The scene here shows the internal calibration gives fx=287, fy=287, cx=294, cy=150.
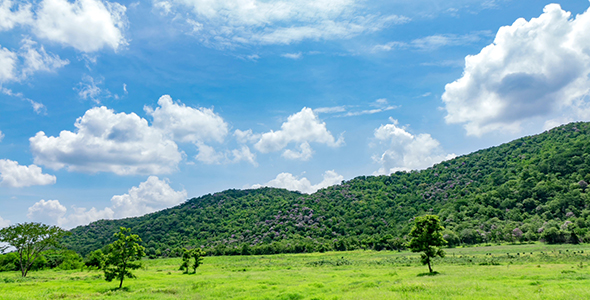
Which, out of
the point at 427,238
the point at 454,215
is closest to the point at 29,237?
the point at 427,238

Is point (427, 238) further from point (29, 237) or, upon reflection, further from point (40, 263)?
point (40, 263)

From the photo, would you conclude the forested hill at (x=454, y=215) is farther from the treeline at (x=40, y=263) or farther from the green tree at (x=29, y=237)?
the green tree at (x=29, y=237)

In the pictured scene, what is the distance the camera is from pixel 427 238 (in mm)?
41844

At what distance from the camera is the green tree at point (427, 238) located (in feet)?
136

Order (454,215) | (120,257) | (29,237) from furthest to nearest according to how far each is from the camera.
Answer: (454,215), (29,237), (120,257)

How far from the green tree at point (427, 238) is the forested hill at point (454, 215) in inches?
2745

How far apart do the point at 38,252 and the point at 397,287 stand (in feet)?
264

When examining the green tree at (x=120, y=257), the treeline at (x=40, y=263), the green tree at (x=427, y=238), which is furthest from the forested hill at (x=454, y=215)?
the green tree at (x=120, y=257)

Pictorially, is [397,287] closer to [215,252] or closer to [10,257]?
[10,257]

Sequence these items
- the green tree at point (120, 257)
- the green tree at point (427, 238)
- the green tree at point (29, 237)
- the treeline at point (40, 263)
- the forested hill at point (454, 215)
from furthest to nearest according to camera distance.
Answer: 1. the forested hill at point (454, 215)
2. the treeline at point (40, 263)
3. the green tree at point (29, 237)
4. the green tree at point (427, 238)
5. the green tree at point (120, 257)

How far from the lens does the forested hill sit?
107 meters

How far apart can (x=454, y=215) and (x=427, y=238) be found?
361 feet

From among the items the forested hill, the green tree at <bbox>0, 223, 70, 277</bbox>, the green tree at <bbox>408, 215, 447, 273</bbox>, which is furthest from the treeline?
the green tree at <bbox>408, 215, 447, 273</bbox>

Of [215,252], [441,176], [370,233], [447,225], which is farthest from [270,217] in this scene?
[441,176]
